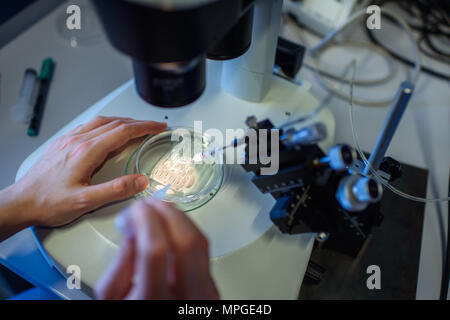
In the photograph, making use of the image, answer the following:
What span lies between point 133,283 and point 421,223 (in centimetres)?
65

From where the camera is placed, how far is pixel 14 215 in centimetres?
62

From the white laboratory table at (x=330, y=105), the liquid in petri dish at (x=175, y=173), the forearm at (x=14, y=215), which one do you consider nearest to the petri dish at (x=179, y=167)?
the liquid in petri dish at (x=175, y=173)

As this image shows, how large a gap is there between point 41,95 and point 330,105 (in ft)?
2.63

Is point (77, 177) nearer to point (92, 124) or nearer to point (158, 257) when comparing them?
point (92, 124)

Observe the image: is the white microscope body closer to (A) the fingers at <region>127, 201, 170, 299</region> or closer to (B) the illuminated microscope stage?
(B) the illuminated microscope stage

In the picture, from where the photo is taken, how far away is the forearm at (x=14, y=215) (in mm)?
616

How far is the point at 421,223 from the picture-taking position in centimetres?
79

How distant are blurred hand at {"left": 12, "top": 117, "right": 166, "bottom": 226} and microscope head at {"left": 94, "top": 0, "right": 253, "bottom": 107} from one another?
0.21 m

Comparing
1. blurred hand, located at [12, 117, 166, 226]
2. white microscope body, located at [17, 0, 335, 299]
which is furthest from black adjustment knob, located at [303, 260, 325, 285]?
blurred hand, located at [12, 117, 166, 226]

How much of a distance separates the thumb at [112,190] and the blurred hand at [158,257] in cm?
18

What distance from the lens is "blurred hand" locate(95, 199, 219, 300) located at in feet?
1.26

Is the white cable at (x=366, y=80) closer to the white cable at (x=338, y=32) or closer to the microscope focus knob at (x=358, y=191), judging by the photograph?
the white cable at (x=338, y=32)
